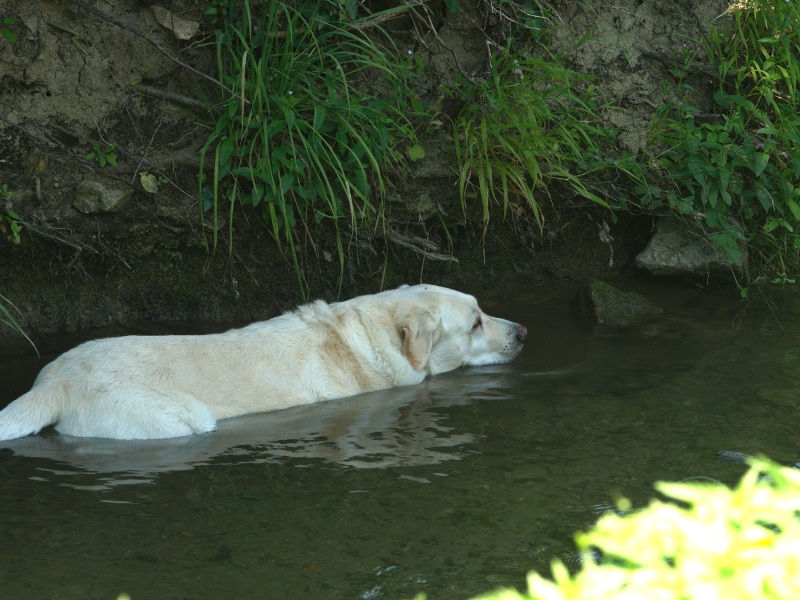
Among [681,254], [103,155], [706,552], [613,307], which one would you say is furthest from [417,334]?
[706,552]

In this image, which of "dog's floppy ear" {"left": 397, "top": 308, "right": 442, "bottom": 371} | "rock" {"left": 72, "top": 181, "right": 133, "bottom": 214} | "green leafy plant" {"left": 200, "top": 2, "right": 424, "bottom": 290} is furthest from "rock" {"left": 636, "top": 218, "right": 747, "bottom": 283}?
"rock" {"left": 72, "top": 181, "right": 133, "bottom": 214}

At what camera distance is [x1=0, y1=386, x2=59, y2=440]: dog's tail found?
4.31m

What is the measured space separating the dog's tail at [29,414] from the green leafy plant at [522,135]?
126 inches

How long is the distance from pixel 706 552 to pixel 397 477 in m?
2.76

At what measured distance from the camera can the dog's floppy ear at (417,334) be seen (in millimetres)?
5469

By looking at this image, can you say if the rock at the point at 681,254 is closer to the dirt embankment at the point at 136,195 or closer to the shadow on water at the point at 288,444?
the dirt embankment at the point at 136,195

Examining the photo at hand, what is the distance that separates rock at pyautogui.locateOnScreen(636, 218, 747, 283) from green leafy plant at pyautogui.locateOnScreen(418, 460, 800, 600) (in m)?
5.87

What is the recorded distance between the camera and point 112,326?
20.4ft

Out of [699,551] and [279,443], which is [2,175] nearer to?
[279,443]

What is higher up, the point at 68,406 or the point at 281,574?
the point at 68,406

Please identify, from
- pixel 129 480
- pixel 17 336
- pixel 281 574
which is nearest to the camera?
pixel 281 574

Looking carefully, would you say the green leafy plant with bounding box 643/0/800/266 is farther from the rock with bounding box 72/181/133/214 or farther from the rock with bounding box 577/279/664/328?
the rock with bounding box 72/181/133/214

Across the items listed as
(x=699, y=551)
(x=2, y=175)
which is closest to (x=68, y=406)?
(x=2, y=175)

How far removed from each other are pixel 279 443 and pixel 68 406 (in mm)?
1065
